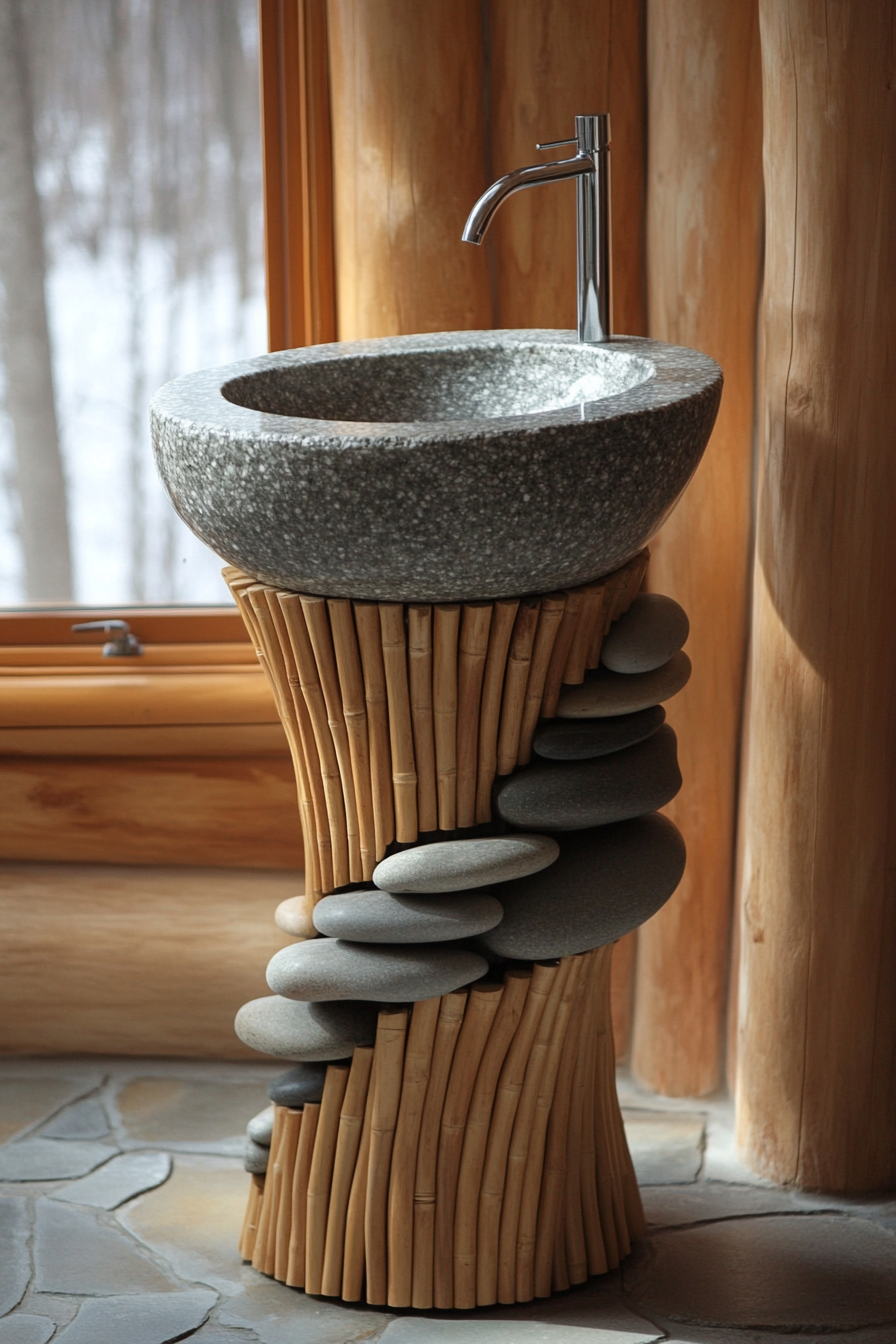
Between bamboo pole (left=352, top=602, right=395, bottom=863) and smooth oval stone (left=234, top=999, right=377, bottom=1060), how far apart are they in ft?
0.58

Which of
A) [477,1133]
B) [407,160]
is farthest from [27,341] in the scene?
[477,1133]

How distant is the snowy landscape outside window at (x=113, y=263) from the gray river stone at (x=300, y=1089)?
94cm

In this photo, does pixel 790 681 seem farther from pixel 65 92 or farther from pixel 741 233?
pixel 65 92

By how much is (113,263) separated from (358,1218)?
1.50 m

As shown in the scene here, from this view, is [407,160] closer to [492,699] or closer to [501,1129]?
[492,699]

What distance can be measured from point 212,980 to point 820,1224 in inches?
39.4

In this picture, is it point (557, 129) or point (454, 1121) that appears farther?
point (557, 129)

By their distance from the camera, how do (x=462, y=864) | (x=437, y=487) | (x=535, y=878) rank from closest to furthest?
(x=437, y=487) < (x=462, y=864) < (x=535, y=878)

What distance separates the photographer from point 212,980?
2270 millimetres

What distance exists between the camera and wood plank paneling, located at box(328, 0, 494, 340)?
1.99 metres

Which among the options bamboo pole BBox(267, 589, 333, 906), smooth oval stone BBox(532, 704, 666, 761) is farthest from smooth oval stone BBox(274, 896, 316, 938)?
smooth oval stone BBox(532, 704, 666, 761)

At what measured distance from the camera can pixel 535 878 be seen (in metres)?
1.60

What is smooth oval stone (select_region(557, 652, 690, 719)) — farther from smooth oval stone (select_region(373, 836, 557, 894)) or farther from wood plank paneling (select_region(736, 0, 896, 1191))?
wood plank paneling (select_region(736, 0, 896, 1191))

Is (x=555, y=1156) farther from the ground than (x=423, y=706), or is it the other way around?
(x=423, y=706)
